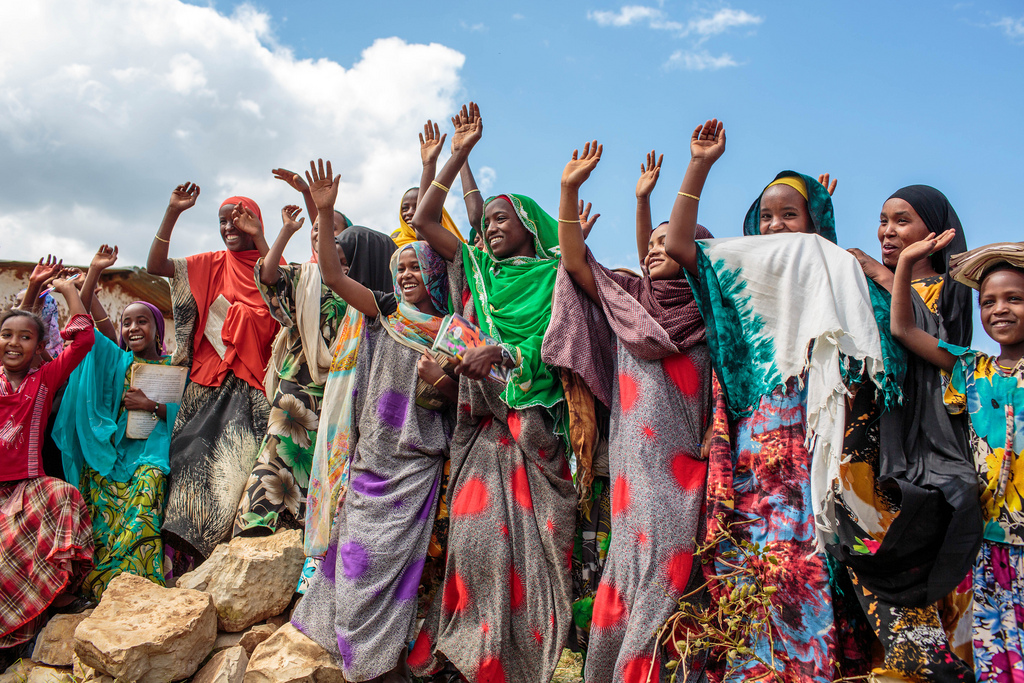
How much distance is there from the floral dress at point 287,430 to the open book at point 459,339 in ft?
4.34

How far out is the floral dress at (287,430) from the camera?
4586 mm

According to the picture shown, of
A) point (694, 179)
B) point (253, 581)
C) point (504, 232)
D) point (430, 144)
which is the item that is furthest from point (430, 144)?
point (253, 581)

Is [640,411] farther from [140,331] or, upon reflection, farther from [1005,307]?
[140,331]

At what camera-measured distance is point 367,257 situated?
509 centimetres

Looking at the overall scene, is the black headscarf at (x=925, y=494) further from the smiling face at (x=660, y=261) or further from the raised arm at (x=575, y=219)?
the raised arm at (x=575, y=219)

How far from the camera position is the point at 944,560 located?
9.04 feet

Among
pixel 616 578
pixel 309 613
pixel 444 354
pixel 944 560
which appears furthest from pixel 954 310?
pixel 309 613

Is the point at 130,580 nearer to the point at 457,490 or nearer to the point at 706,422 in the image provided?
the point at 457,490

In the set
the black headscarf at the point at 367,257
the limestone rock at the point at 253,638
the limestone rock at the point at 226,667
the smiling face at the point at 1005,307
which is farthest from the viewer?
the black headscarf at the point at 367,257

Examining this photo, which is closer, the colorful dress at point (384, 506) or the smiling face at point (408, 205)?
the colorful dress at point (384, 506)

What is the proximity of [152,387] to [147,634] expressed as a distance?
1.88m

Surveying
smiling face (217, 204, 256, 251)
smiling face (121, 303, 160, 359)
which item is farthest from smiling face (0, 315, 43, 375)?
smiling face (217, 204, 256, 251)

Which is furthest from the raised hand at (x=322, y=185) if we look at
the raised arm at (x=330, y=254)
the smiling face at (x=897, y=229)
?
the smiling face at (x=897, y=229)

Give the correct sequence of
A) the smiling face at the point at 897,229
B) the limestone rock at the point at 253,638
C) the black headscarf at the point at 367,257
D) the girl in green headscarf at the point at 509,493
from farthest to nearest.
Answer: the black headscarf at the point at 367,257
the limestone rock at the point at 253,638
the girl in green headscarf at the point at 509,493
the smiling face at the point at 897,229
